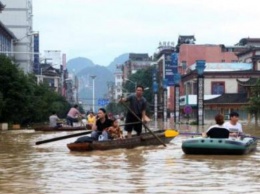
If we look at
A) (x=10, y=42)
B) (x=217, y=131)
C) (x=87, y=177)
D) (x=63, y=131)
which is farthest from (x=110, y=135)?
(x=10, y=42)

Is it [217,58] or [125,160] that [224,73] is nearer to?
[217,58]

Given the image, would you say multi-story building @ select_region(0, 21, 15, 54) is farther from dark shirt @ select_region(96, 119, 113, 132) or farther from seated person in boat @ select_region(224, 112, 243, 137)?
seated person in boat @ select_region(224, 112, 243, 137)

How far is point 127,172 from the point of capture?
14328mm

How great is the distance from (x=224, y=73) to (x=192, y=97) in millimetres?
6666

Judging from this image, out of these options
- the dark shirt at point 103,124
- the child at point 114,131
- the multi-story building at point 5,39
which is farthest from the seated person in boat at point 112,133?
the multi-story building at point 5,39

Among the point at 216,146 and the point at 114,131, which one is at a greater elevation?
the point at 114,131

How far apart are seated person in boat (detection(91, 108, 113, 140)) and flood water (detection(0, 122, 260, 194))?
1.04m

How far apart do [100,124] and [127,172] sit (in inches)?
275

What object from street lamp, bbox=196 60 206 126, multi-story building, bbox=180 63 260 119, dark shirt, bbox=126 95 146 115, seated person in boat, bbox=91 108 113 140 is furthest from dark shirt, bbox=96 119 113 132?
multi-story building, bbox=180 63 260 119

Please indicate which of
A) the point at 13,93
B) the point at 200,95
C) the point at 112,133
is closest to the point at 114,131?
the point at 112,133

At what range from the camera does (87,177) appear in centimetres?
1335

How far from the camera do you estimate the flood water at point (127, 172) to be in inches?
460

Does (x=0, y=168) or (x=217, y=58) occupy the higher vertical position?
(x=217, y=58)

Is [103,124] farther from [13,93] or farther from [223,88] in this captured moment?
[223,88]
